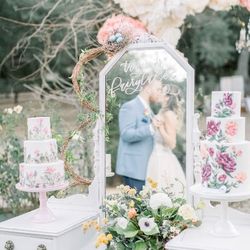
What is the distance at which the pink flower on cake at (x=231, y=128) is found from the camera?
2.19m

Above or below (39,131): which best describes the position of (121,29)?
above

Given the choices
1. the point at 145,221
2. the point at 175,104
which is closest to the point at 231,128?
the point at 175,104

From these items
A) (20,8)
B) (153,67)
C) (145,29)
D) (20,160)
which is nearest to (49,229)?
(153,67)

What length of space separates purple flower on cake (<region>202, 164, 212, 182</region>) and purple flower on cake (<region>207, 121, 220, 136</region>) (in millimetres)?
125

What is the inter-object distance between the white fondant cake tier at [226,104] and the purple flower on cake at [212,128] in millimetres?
35

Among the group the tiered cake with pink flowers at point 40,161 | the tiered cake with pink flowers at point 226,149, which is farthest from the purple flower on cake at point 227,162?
the tiered cake with pink flowers at point 40,161

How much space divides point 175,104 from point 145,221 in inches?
21.8

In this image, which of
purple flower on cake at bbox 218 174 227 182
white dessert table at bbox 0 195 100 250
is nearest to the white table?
purple flower on cake at bbox 218 174 227 182

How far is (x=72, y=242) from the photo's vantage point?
251cm

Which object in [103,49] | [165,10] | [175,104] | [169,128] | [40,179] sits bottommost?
[40,179]

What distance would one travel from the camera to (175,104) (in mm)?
2504

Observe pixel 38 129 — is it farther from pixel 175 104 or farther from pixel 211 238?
pixel 211 238

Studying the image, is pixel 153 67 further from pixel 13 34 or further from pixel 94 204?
pixel 13 34

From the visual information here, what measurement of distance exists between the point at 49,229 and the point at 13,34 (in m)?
2.15
